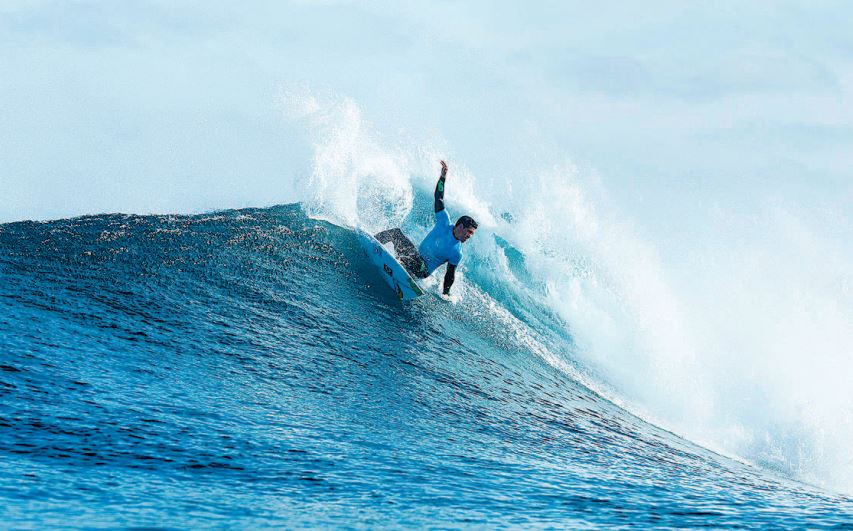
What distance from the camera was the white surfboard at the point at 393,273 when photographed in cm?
1096

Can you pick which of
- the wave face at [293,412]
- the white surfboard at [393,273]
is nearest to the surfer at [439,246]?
the white surfboard at [393,273]

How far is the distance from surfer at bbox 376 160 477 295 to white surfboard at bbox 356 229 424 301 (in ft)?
1.11

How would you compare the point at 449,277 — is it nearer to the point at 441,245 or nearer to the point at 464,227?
the point at 441,245

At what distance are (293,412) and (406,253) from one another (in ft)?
19.7

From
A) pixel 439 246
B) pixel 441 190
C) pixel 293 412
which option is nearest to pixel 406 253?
pixel 439 246

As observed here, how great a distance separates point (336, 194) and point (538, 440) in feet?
31.0

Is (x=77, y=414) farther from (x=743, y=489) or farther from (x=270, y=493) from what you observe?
(x=743, y=489)

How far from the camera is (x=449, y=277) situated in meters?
11.6

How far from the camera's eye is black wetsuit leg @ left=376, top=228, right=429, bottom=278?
38.0 ft

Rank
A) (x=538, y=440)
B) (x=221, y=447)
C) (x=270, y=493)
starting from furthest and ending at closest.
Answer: (x=538, y=440), (x=221, y=447), (x=270, y=493)

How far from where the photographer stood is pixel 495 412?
7570 mm

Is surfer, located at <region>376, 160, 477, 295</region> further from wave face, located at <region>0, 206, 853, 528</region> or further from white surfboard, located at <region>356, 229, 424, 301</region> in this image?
wave face, located at <region>0, 206, 853, 528</region>

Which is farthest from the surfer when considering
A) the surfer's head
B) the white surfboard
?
the white surfboard

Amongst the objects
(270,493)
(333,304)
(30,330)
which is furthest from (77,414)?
(333,304)
